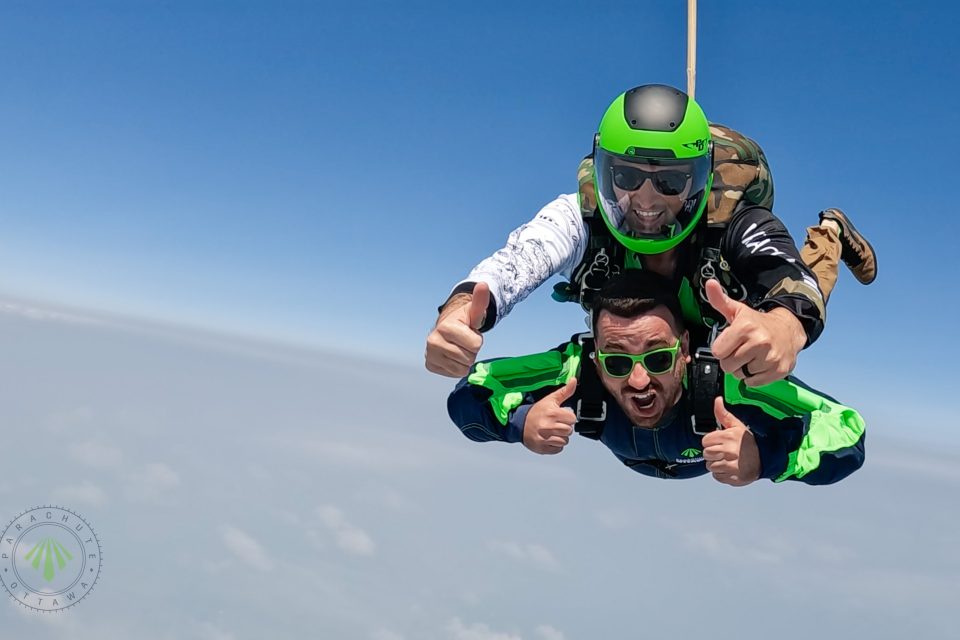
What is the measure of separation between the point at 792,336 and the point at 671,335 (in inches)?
29.8

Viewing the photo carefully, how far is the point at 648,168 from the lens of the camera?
2965 mm

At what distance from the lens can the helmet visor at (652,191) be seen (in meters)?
2.97

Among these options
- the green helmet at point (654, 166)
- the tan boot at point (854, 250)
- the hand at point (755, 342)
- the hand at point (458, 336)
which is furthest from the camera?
the tan boot at point (854, 250)

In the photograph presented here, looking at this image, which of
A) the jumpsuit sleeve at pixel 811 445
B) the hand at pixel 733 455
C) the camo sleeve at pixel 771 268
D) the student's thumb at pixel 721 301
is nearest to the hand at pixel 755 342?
the student's thumb at pixel 721 301

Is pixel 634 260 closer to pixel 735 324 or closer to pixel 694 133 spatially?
pixel 694 133

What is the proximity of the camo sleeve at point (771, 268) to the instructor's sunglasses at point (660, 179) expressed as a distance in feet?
1.01

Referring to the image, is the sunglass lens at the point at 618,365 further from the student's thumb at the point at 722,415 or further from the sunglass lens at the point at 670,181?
the sunglass lens at the point at 670,181

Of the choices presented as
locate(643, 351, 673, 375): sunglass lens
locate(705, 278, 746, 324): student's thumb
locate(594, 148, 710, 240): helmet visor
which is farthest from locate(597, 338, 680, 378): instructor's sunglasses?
locate(705, 278, 746, 324): student's thumb

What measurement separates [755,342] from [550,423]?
1055 millimetres

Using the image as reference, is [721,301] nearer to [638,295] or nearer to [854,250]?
[638,295]

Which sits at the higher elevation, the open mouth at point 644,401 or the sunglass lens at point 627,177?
the sunglass lens at point 627,177

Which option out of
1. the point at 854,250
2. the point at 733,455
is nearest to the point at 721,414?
the point at 733,455

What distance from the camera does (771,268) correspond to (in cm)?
288

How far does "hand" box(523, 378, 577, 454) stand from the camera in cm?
315
